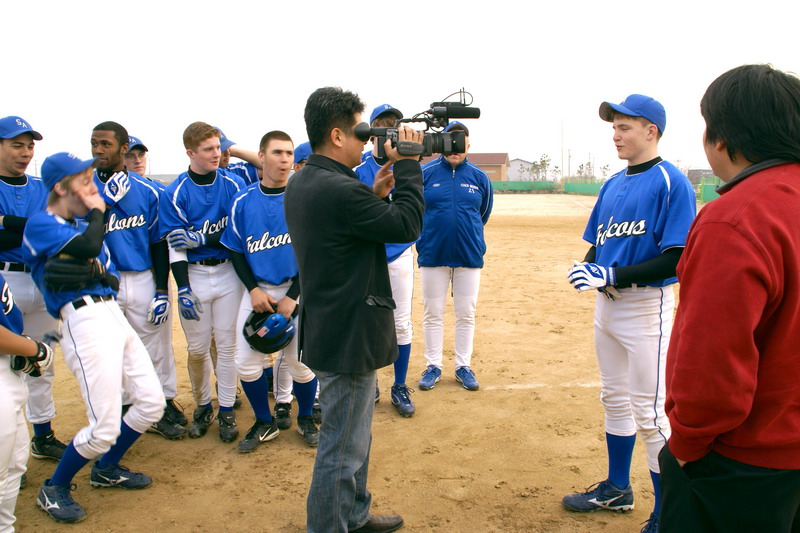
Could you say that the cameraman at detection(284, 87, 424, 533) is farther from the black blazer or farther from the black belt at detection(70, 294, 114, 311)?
the black belt at detection(70, 294, 114, 311)

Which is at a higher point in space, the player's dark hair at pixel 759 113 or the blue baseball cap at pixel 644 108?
the blue baseball cap at pixel 644 108

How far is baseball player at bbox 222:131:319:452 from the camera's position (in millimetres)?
4438

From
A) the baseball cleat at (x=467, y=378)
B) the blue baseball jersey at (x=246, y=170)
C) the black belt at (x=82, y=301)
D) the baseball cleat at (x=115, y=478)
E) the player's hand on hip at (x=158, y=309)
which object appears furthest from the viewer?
the blue baseball jersey at (x=246, y=170)

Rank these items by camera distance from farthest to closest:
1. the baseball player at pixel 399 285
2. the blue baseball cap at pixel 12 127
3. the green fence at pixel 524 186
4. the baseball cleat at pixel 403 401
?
the green fence at pixel 524 186 → the baseball player at pixel 399 285 → the baseball cleat at pixel 403 401 → the blue baseball cap at pixel 12 127

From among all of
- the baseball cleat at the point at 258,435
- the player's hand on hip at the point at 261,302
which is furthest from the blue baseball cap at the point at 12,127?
the baseball cleat at the point at 258,435

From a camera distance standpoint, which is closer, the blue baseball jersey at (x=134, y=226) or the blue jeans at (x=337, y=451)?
the blue jeans at (x=337, y=451)

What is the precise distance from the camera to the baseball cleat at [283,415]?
4922 millimetres

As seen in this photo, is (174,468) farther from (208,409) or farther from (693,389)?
(693,389)

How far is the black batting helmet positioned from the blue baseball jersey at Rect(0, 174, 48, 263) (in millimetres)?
1737

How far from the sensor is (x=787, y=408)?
5.65ft

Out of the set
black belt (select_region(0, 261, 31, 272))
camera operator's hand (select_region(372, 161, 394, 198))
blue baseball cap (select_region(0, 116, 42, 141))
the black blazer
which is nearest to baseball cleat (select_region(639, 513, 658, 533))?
the black blazer

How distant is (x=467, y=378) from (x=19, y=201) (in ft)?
13.6

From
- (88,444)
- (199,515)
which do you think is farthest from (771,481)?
(88,444)

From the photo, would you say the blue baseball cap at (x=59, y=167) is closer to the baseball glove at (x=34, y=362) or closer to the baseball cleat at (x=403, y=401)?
the baseball glove at (x=34, y=362)
